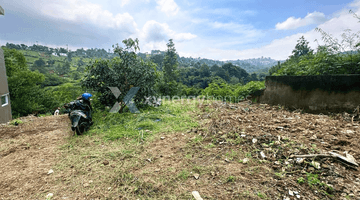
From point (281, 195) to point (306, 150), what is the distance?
96 cm

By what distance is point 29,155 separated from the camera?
2797mm

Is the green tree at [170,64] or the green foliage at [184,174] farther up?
the green tree at [170,64]

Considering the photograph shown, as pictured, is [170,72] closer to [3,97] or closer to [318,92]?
[3,97]

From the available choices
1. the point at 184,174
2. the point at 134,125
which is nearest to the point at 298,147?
the point at 184,174

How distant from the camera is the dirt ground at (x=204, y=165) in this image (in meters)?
1.83

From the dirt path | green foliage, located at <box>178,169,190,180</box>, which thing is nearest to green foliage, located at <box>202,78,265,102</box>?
green foliage, located at <box>178,169,190,180</box>

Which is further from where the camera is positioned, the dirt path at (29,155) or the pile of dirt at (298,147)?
the dirt path at (29,155)

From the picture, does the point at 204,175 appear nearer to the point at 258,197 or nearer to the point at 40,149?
the point at 258,197

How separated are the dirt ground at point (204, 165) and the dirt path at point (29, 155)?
0.05ft

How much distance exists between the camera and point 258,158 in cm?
238

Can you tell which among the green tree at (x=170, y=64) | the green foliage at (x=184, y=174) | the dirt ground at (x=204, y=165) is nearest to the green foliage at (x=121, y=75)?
the dirt ground at (x=204, y=165)

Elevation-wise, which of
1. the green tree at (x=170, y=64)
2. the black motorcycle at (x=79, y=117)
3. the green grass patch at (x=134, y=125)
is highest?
the green tree at (x=170, y=64)

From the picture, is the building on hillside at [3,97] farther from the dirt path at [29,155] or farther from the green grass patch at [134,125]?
the green grass patch at [134,125]

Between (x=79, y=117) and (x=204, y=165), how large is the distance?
121 inches
